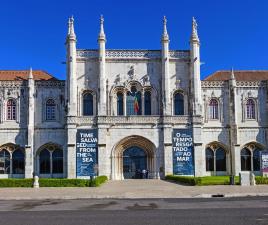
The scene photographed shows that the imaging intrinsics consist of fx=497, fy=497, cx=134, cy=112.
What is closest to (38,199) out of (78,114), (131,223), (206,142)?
(131,223)

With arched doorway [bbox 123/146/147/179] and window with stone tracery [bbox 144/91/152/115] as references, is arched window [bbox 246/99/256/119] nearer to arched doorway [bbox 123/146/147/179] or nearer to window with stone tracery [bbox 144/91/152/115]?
window with stone tracery [bbox 144/91/152/115]

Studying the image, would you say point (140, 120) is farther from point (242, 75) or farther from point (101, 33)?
point (242, 75)

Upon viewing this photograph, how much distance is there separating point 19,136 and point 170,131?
656 inches

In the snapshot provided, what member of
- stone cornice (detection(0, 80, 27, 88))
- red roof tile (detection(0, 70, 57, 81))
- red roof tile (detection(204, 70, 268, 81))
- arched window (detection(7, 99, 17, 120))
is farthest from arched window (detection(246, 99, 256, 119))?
arched window (detection(7, 99, 17, 120))

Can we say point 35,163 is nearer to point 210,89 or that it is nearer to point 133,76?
point 133,76

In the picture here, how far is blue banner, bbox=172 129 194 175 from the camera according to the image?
5344 centimetres

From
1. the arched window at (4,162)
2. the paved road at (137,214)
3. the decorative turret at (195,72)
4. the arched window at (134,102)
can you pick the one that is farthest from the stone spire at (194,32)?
the paved road at (137,214)

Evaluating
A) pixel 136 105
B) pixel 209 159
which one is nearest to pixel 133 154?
pixel 136 105

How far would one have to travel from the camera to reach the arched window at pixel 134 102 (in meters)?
55.0

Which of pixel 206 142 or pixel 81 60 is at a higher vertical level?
pixel 81 60

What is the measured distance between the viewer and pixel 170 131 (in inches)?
2120

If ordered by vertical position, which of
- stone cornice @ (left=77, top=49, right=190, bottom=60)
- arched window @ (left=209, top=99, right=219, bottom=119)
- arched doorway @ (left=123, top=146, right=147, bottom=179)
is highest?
stone cornice @ (left=77, top=49, right=190, bottom=60)

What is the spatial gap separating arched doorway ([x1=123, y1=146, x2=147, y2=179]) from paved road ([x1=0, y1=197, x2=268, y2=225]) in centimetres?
3043

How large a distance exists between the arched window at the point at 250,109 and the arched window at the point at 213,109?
3.62 meters
